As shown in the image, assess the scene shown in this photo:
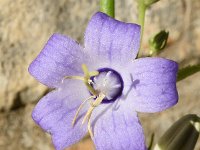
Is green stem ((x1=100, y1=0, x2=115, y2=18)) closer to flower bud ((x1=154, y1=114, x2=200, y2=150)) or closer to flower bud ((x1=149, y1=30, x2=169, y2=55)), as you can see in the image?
flower bud ((x1=149, y1=30, x2=169, y2=55))

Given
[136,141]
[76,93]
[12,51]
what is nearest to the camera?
[136,141]

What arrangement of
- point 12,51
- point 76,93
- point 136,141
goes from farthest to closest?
1. point 12,51
2. point 76,93
3. point 136,141

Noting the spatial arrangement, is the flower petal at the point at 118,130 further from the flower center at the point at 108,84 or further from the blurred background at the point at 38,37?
the blurred background at the point at 38,37

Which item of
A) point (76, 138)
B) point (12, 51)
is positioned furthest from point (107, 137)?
point (12, 51)

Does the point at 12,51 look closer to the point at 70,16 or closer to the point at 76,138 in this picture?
the point at 70,16

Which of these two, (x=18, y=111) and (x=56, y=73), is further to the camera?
(x=18, y=111)

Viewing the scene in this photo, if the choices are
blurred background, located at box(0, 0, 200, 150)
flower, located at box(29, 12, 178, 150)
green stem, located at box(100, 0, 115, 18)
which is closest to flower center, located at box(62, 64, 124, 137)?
flower, located at box(29, 12, 178, 150)
